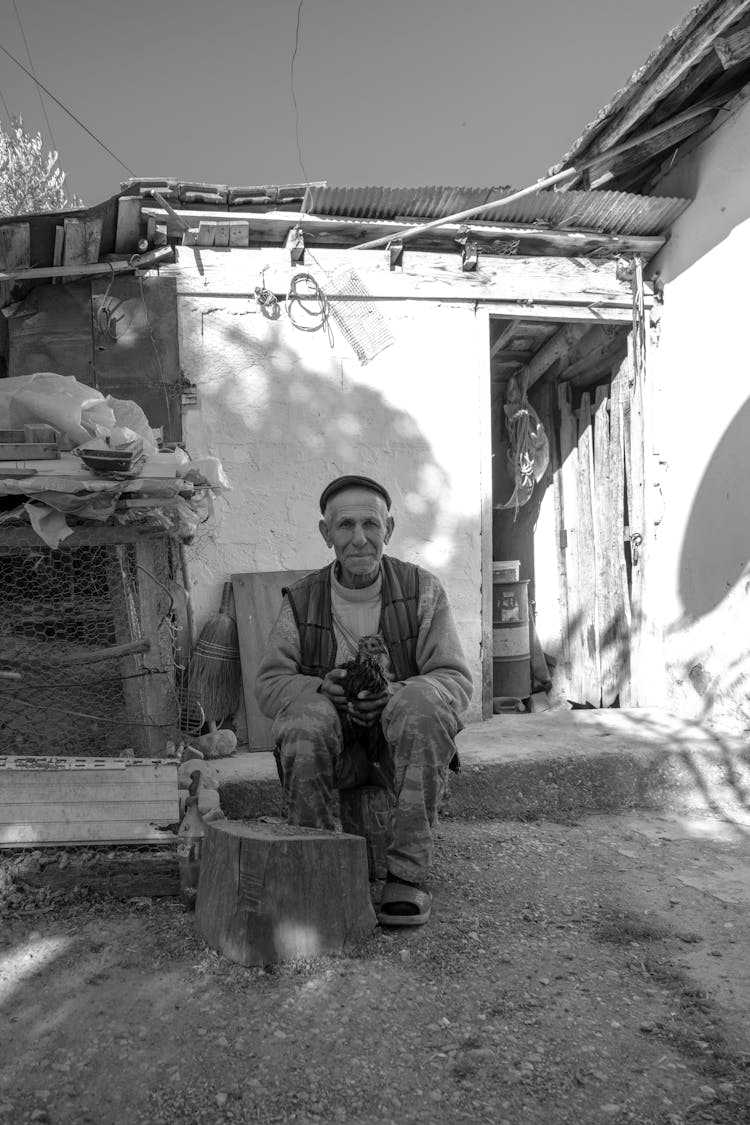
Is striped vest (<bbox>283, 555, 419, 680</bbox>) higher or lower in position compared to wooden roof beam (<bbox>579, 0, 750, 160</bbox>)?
lower

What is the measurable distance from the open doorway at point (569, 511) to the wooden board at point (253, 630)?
2439 millimetres

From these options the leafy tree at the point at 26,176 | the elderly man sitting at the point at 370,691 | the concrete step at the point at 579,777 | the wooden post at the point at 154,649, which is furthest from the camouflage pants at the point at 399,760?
the leafy tree at the point at 26,176

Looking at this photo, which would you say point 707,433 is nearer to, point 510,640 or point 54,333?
point 510,640

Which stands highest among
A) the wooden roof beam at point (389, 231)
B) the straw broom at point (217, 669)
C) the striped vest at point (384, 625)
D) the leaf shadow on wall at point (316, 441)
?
the wooden roof beam at point (389, 231)

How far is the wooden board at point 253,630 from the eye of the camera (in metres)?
4.90

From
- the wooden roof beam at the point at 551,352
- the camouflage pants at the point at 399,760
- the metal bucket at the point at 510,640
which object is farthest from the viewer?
the metal bucket at the point at 510,640

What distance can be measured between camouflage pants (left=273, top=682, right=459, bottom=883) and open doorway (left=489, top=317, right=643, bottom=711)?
11.0 feet

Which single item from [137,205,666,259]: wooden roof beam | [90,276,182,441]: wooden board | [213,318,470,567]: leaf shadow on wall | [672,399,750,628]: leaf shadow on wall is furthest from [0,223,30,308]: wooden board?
[672,399,750,628]: leaf shadow on wall

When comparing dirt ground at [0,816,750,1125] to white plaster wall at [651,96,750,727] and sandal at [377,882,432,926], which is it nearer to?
sandal at [377,882,432,926]

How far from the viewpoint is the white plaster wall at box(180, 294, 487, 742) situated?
5.07 metres

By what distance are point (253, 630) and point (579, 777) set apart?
6.40 feet

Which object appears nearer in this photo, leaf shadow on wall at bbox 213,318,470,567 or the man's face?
the man's face

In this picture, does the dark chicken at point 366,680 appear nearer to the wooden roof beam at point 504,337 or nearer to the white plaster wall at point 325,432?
the white plaster wall at point 325,432

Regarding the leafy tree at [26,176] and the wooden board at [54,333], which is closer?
the wooden board at [54,333]
